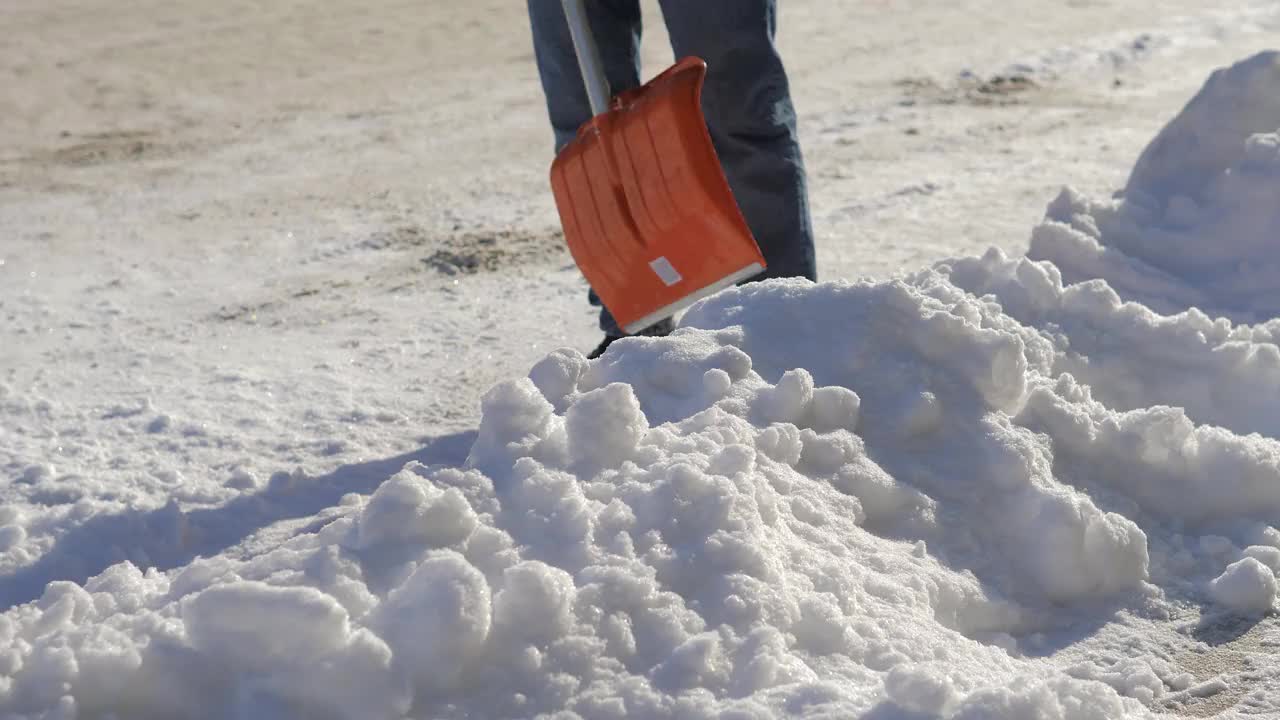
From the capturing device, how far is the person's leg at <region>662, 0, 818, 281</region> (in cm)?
278

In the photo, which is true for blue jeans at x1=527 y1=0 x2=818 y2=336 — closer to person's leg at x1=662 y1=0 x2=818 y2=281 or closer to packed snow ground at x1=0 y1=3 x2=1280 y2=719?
person's leg at x1=662 y1=0 x2=818 y2=281

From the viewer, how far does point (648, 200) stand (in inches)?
106

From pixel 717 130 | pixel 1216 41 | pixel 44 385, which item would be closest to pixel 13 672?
pixel 44 385

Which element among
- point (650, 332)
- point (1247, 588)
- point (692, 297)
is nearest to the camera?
point (1247, 588)

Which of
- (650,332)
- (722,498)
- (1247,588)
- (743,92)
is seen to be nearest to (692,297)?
(650,332)

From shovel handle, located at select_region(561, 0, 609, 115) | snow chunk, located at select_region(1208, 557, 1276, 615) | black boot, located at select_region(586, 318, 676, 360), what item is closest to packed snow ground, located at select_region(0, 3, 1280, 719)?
snow chunk, located at select_region(1208, 557, 1276, 615)

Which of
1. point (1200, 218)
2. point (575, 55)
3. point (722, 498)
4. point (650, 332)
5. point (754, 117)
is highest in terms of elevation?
point (575, 55)

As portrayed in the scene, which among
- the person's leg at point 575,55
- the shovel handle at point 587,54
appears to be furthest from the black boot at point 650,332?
the shovel handle at point 587,54

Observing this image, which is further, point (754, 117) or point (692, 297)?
point (754, 117)

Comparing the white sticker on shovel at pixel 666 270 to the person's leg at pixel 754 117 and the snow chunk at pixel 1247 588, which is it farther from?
the snow chunk at pixel 1247 588

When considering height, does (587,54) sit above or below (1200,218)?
above

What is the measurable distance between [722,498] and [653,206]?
107 cm

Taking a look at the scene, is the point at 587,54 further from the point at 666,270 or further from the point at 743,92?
the point at 666,270

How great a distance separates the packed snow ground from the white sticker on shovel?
0.39 metres
